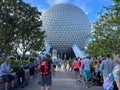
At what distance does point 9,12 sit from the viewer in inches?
1292

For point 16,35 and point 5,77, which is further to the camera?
point 16,35

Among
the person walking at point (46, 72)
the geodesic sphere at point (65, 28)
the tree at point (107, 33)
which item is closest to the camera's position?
the person walking at point (46, 72)

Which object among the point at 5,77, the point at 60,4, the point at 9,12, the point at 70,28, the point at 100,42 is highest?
the point at 60,4

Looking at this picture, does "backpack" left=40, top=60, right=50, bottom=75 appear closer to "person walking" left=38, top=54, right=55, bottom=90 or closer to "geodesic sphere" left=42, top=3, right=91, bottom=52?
"person walking" left=38, top=54, right=55, bottom=90

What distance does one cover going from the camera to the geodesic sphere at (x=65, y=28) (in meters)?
108

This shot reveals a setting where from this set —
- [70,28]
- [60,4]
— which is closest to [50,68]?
[70,28]

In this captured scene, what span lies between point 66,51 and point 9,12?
8095 centimetres

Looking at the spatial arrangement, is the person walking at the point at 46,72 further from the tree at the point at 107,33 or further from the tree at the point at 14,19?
the tree at the point at 14,19

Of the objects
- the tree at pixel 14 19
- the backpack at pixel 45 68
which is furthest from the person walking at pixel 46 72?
the tree at pixel 14 19

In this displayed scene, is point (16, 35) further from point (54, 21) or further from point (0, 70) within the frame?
point (54, 21)

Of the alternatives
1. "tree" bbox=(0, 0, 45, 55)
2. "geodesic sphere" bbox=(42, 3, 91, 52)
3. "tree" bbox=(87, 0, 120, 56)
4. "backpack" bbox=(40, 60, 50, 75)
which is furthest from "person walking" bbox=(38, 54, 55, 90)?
"geodesic sphere" bbox=(42, 3, 91, 52)

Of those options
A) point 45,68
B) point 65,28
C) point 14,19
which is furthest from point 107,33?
point 65,28

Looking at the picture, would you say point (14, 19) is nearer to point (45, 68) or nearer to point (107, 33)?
point (107, 33)

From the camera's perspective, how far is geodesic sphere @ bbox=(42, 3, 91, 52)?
107938 millimetres
